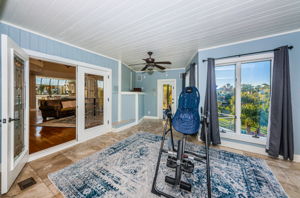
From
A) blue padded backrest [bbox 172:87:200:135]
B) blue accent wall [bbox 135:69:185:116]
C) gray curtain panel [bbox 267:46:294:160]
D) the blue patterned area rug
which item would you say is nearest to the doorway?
the blue patterned area rug

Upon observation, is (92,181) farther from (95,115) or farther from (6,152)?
(95,115)

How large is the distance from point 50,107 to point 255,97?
25.1ft

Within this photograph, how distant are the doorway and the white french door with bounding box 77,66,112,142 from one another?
1.74 feet

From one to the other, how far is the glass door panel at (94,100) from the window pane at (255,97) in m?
4.01

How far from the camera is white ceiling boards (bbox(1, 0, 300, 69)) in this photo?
60.1 inches

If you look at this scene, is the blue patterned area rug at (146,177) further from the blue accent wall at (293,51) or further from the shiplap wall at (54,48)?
the shiplap wall at (54,48)

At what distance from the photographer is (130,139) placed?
325cm

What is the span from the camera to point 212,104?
282cm

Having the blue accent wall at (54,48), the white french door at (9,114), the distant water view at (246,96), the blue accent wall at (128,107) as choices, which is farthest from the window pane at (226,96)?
the white french door at (9,114)

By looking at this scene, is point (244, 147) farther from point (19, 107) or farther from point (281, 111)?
point (19, 107)

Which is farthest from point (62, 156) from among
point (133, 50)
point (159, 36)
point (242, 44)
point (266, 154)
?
point (242, 44)

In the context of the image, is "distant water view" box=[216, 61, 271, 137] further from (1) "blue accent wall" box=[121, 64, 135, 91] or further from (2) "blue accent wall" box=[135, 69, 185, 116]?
(1) "blue accent wall" box=[121, 64, 135, 91]

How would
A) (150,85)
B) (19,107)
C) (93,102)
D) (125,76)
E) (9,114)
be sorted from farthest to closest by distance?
(150,85), (125,76), (93,102), (19,107), (9,114)

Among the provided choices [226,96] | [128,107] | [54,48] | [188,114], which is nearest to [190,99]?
[188,114]
